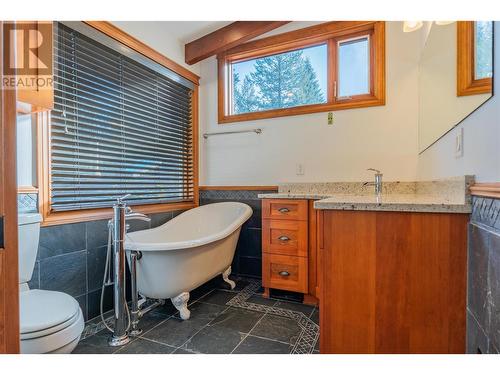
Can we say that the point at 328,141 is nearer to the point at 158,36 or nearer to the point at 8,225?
the point at 158,36

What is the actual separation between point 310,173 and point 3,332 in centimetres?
246

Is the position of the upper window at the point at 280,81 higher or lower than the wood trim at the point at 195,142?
higher

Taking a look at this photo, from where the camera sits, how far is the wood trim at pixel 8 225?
588 millimetres

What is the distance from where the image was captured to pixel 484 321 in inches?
35.2

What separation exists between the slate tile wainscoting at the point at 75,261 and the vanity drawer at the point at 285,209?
1312 mm

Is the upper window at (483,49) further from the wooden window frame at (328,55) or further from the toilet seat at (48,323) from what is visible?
the toilet seat at (48,323)

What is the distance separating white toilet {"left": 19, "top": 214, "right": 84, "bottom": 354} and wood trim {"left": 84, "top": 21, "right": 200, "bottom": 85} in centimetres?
147

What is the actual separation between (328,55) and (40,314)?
2921 millimetres

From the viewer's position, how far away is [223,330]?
5.92 ft

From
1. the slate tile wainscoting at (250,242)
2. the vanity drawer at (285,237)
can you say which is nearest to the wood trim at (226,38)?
the slate tile wainscoting at (250,242)

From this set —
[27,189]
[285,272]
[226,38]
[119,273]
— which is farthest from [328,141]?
[27,189]
